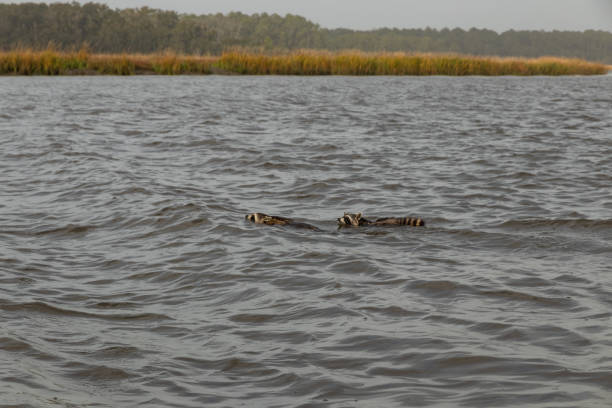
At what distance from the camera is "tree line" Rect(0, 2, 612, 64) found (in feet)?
239

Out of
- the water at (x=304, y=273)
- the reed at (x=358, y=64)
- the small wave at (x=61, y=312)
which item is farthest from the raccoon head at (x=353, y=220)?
the reed at (x=358, y=64)

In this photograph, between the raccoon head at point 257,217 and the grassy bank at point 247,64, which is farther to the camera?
the grassy bank at point 247,64

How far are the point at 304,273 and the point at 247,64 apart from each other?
37462 mm

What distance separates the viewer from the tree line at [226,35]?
239 feet

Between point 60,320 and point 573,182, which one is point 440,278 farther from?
point 573,182

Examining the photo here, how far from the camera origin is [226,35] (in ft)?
364

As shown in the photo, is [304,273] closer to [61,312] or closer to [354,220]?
[354,220]

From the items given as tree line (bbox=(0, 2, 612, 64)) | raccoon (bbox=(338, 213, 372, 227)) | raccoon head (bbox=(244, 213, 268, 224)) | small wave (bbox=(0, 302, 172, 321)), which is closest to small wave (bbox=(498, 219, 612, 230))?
raccoon (bbox=(338, 213, 372, 227))

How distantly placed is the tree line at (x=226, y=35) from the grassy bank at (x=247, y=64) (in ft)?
12.7

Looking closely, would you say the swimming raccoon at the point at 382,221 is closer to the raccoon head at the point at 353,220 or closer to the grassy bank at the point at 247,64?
the raccoon head at the point at 353,220

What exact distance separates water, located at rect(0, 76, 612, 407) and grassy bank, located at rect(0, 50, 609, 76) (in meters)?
23.0

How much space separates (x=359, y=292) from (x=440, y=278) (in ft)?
2.49

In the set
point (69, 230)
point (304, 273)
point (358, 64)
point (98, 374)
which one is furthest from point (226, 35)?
point (98, 374)

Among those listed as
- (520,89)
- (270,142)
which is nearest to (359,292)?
(270,142)
